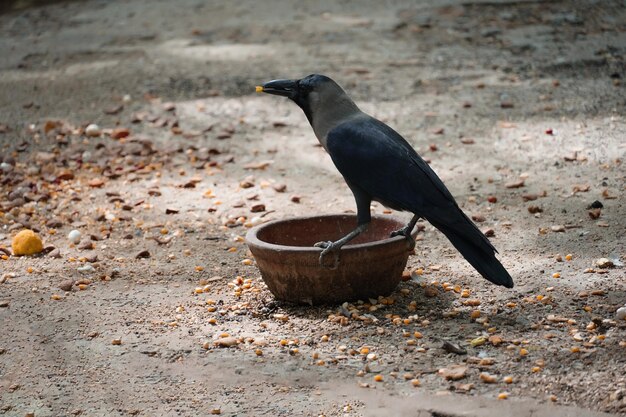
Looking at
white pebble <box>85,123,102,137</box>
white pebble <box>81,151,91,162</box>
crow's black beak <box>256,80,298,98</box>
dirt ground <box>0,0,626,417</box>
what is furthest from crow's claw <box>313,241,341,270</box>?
white pebble <box>85,123,102,137</box>

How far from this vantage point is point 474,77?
7.71 meters

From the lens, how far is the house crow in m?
3.91

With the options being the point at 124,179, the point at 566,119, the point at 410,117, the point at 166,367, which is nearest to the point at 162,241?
the point at 124,179

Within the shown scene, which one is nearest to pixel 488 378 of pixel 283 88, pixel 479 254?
pixel 479 254

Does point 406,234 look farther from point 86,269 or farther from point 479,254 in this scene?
point 86,269

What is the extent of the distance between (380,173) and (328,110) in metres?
0.44

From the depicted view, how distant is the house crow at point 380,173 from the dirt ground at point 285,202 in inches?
12.4

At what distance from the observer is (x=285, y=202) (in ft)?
19.1

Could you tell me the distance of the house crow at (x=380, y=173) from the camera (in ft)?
12.8

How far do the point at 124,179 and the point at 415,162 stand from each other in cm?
286

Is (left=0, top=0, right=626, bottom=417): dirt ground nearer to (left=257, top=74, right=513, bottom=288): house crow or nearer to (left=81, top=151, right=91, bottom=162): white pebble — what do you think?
(left=81, top=151, right=91, bottom=162): white pebble

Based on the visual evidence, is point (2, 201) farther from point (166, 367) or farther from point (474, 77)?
point (474, 77)

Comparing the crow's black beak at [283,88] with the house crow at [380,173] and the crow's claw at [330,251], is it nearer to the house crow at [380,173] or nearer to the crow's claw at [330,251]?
the house crow at [380,173]

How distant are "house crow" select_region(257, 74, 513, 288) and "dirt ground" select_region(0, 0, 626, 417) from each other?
0.31 metres
